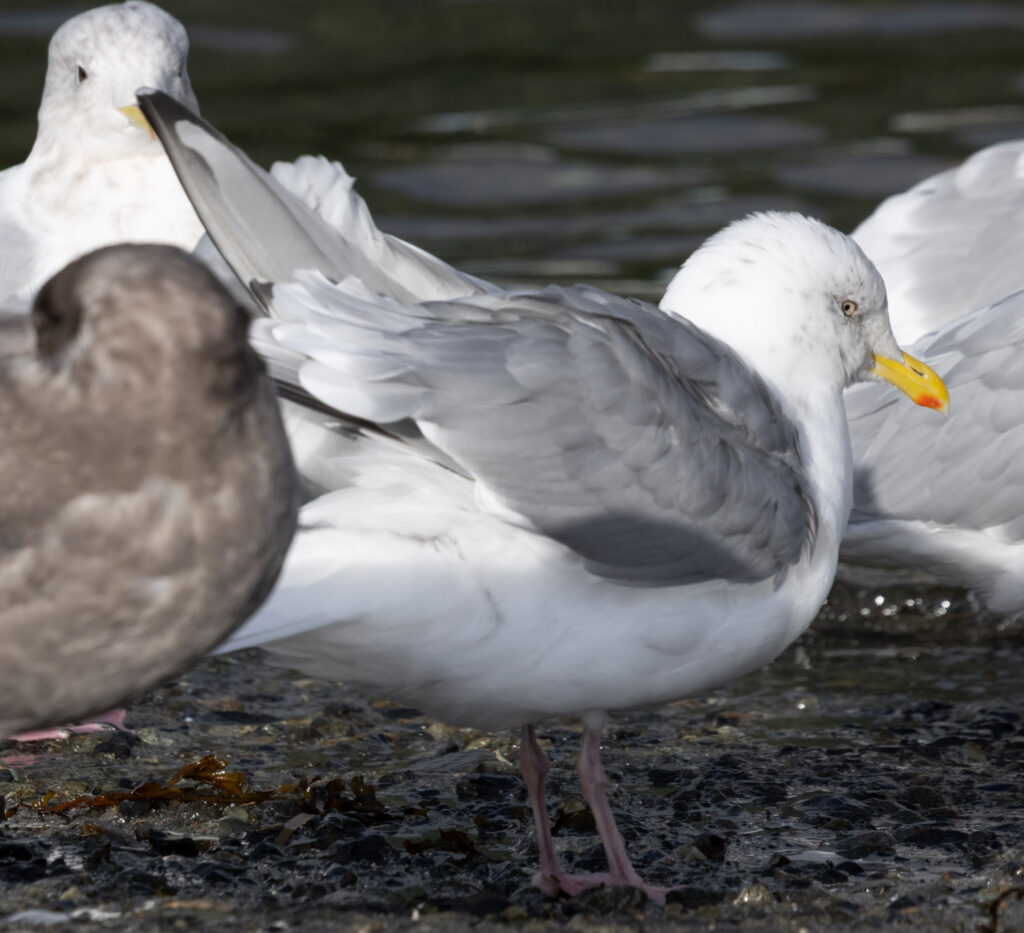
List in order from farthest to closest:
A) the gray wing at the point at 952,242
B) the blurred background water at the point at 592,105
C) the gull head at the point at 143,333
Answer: the blurred background water at the point at 592,105 → the gray wing at the point at 952,242 → the gull head at the point at 143,333

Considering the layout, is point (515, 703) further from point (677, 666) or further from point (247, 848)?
point (247, 848)

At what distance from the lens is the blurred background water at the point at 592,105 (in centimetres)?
1093

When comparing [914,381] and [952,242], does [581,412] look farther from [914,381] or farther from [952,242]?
[952,242]

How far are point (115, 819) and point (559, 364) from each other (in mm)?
1458

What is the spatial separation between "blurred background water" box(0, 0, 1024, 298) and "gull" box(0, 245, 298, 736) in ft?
22.7

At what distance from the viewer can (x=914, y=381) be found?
495cm

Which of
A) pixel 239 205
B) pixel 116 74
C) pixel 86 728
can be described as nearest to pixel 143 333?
pixel 239 205

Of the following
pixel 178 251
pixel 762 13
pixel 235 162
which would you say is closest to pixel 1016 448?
pixel 235 162

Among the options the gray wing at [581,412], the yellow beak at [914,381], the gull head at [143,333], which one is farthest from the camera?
the yellow beak at [914,381]

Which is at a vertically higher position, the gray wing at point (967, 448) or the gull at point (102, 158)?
the gull at point (102, 158)

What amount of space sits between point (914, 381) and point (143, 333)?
277 cm

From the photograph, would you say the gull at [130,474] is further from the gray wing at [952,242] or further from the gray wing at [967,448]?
the gray wing at [952,242]

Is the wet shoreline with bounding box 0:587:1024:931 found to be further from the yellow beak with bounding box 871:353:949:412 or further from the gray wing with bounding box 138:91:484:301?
the gray wing with bounding box 138:91:484:301

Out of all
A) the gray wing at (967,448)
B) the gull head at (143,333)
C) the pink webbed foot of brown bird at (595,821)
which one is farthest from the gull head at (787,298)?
the gull head at (143,333)
